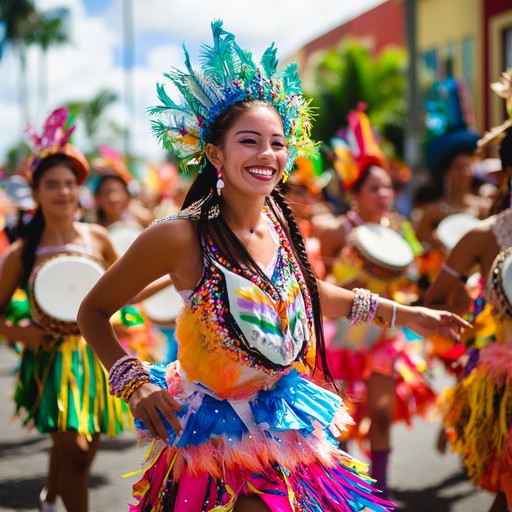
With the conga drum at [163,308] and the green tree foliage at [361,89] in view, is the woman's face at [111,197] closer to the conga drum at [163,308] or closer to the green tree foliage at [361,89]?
the conga drum at [163,308]

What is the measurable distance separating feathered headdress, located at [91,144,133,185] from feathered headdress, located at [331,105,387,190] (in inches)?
108

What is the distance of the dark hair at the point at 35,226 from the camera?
465 cm

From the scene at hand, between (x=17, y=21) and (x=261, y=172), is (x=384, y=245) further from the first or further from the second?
(x=17, y=21)

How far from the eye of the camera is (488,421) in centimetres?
376

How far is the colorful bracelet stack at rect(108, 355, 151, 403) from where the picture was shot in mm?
2594

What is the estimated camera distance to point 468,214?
23.5 ft

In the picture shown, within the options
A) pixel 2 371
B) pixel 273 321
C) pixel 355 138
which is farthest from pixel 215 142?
pixel 2 371

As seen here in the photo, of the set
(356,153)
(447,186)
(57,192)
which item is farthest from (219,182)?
(447,186)

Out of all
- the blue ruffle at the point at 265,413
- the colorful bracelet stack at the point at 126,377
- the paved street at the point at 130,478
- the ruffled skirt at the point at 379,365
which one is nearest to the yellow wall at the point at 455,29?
the paved street at the point at 130,478

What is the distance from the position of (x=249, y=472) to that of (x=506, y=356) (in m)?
1.52

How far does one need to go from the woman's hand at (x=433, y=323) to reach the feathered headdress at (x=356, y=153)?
2994 millimetres

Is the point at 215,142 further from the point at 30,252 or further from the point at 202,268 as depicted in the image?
the point at 30,252

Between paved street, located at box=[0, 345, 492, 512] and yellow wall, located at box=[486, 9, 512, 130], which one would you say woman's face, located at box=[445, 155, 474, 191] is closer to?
paved street, located at box=[0, 345, 492, 512]

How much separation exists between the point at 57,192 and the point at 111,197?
A: 3373mm
